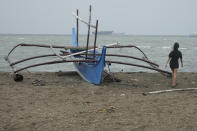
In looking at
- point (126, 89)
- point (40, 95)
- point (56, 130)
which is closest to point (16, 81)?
point (40, 95)

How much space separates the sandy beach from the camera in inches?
166

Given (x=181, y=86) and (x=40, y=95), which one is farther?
(x=181, y=86)

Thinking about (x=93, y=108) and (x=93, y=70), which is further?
(x=93, y=70)

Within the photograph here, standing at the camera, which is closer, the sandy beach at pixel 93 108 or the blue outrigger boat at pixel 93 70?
the sandy beach at pixel 93 108

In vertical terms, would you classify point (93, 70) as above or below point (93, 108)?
above

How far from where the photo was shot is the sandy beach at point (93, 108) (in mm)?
4223

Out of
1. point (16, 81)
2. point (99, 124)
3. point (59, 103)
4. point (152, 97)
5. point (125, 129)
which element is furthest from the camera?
point (16, 81)

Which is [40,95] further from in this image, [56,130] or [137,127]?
[137,127]

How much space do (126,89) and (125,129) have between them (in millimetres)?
3592

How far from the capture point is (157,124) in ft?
13.9

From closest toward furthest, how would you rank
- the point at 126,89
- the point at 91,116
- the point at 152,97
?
the point at 91,116 → the point at 152,97 → the point at 126,89

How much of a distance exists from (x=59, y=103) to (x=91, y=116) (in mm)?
1309

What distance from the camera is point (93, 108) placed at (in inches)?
211

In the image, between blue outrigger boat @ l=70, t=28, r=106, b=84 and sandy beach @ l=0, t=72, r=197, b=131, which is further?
blue outrigger boat @ l=70, t=28, r=106, b=84
